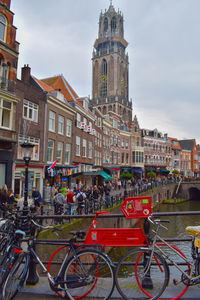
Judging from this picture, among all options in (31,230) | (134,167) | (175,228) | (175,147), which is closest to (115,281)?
(31,230)

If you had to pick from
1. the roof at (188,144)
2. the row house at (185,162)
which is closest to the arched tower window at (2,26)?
the row house at (185,162)

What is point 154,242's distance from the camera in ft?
10.0

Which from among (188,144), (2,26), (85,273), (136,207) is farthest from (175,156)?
(85,273)

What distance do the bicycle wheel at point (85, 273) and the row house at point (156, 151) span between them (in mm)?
53184

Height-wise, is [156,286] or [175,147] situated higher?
[175,147]

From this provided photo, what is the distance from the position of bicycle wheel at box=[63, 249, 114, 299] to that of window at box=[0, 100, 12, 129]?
14.2 metres

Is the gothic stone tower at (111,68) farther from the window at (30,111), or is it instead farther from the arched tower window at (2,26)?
the arched tower window at (2,26)

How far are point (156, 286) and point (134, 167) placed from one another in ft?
160

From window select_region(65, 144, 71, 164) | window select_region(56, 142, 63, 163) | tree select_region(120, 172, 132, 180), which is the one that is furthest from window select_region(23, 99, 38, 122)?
tree select_region(120, 172, 132, 180)

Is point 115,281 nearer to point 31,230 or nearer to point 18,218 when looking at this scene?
point 31,230

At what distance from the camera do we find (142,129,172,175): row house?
56719mm

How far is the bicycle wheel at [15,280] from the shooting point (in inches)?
109

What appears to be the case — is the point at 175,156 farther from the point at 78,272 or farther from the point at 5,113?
the point at 78,272

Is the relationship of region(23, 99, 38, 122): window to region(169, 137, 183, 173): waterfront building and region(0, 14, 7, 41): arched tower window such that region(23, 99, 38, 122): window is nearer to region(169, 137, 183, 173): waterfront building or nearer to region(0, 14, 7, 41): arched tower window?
region(0, 14, 7, 41): arched tower window
